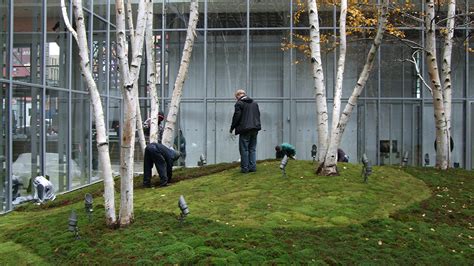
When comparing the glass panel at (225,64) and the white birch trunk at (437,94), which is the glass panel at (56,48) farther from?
the white birch trunk at (437,94)

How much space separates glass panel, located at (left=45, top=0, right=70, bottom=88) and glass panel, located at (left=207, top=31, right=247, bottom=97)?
7123mm

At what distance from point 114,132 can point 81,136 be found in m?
2.84

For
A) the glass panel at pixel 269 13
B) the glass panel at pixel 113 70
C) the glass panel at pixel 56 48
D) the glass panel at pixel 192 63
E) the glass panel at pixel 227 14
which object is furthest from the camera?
the glass panel at pixel 192 63

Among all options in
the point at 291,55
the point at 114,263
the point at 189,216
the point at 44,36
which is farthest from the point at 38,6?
the point at 291,55

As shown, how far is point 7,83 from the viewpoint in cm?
1130

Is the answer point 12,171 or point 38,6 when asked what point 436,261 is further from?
point 38,6

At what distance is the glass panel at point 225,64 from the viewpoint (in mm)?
21000

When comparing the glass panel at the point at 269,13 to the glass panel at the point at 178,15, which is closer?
the glass panel at the point at 269,13

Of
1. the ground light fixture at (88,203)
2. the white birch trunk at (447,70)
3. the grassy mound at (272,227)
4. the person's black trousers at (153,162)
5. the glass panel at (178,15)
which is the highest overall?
the glass panel at (178,15)

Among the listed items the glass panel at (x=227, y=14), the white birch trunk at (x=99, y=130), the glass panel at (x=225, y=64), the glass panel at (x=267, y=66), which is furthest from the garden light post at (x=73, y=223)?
the glass panel at (x=227, y=14)

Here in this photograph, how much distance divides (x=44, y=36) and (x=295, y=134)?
1040 cm

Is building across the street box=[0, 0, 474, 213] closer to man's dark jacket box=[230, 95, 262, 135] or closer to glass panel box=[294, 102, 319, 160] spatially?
glass panel box=[294, 102, 319, 160]

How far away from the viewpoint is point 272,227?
7.70 metres

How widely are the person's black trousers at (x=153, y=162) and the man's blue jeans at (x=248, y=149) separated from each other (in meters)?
1.69
